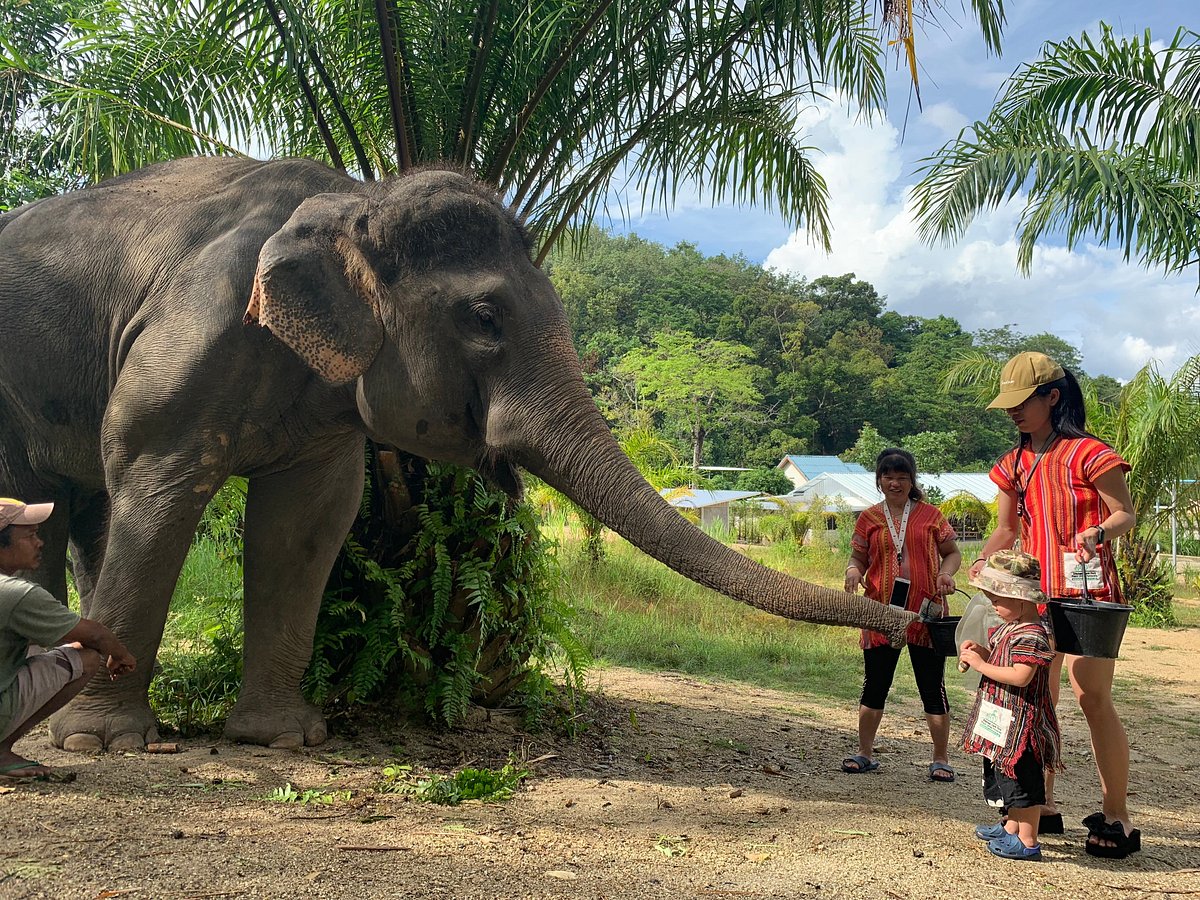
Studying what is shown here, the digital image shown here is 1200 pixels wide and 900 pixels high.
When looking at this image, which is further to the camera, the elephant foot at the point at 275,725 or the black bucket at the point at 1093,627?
the elephant foot at the point at 275,725

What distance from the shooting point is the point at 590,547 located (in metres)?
13.5

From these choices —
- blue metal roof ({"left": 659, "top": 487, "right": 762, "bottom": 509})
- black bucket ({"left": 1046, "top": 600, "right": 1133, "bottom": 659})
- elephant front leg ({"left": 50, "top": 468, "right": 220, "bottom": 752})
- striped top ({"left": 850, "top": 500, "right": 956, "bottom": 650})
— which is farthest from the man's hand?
blue metal roof ({"left": 659, "top": 487, "right": 762, "bottom": 509})

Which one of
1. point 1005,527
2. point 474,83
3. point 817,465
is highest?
point 817,465

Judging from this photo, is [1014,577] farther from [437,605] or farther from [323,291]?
[323,291]

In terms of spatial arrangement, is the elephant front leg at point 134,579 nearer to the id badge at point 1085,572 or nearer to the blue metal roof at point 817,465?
the id badge at point 1085,572

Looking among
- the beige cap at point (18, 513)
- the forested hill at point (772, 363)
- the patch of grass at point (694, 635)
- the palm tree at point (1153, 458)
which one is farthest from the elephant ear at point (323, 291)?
the forested hill at point (772, 363)

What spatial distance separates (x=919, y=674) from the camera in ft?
16.1

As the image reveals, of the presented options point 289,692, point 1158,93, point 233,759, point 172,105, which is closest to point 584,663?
point 289,692

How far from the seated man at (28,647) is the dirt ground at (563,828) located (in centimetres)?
23

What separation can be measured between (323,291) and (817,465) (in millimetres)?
44786

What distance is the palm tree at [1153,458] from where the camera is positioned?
13.5 m

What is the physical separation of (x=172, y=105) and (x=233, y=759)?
15.0ft

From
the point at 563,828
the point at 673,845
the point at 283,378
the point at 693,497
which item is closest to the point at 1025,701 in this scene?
the point at 673,845

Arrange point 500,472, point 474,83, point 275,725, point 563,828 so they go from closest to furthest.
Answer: point 563,828 < point 500,472 < point 275,725 < point 474,83
